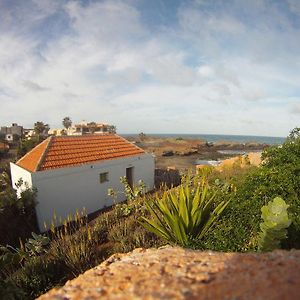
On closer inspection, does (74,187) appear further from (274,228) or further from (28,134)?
(28,134)

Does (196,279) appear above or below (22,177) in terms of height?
above

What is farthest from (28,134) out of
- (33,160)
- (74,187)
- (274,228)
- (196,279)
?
(196,279)

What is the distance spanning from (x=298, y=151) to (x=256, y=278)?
420cm

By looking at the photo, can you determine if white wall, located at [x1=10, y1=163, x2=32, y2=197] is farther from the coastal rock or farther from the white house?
the coastal rock

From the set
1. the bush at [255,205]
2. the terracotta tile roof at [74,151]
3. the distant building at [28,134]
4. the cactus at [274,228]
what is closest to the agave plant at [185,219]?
the bush at [255,205]

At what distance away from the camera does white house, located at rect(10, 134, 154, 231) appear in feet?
37.9

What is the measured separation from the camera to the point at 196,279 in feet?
7.47

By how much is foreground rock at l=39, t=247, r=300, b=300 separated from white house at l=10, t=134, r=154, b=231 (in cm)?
947

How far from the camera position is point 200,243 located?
4.86m

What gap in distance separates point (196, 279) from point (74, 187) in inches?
434

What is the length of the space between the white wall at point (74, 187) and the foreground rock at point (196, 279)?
30.7 feet

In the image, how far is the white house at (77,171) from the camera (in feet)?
37.9

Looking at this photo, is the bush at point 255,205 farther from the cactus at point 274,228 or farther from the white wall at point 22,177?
the white wall at point 22,177

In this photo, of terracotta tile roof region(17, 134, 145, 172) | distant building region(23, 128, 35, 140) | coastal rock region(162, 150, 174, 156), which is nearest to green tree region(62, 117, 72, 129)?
distant building region(23, 128, 35, 140)
